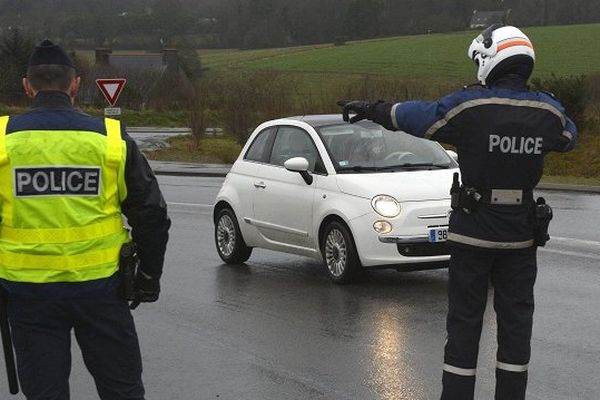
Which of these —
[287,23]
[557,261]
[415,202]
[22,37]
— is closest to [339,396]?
[415,202]

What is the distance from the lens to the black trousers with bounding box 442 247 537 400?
18.8 ft

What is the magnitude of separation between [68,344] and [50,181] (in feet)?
2.15

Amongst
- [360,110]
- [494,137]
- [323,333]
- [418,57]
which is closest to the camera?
[494,137]

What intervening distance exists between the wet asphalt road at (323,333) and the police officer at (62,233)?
2.39 metres

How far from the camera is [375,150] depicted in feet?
37.1

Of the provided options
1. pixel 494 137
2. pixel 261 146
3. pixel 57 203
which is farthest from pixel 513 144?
pixel 261 146

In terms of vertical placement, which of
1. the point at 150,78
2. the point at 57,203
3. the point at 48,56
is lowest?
the point at 150,78

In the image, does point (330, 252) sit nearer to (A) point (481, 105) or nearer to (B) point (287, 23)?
(A) point (481, 105)

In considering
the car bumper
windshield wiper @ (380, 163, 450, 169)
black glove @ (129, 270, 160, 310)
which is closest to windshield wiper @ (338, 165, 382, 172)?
windshield wiper @ (380, 163, 450, 169)

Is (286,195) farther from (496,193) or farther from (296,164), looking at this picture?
(496,193)

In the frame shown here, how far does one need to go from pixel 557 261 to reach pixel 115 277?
26.4 feet

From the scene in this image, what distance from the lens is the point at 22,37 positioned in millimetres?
77438

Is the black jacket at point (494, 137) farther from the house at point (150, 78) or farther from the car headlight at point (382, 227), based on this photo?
the house at point (150, 78)

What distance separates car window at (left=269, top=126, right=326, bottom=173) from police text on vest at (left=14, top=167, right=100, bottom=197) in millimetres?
6669
